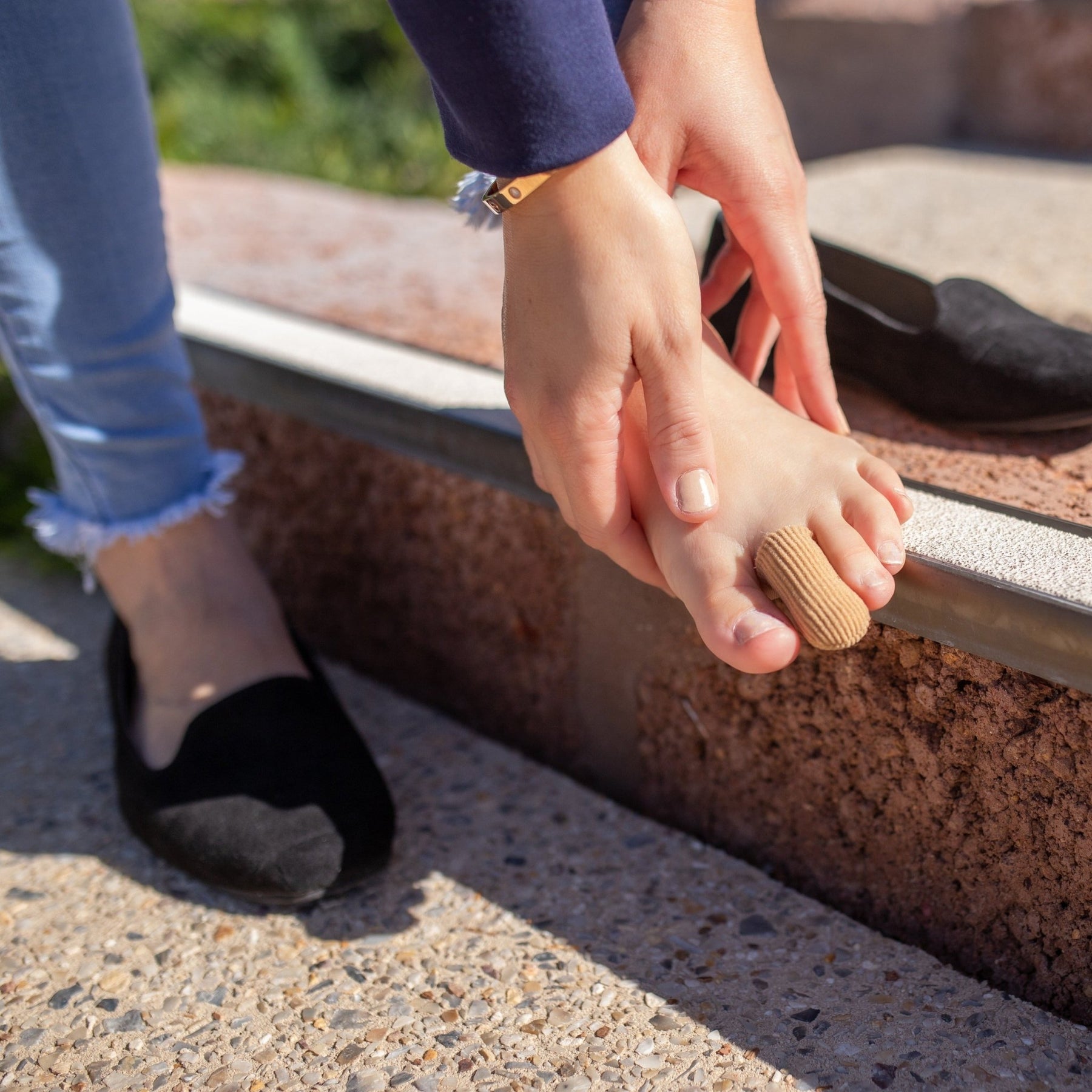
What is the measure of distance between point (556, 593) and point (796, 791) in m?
0.36

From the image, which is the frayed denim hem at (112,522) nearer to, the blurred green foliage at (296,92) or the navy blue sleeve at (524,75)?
the navy blue sleeve at (524,75)

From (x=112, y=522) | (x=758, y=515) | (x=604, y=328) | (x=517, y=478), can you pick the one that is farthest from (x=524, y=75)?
(x=112, y=522)

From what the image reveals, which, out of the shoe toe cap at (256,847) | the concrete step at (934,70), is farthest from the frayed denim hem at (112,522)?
the concrete step at (934,70)

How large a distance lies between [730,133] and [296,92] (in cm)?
496

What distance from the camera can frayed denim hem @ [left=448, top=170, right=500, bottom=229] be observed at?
3.68ft

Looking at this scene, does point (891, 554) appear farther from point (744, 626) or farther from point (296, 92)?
point (296, 92)

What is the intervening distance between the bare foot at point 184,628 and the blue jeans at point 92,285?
4 centimetres

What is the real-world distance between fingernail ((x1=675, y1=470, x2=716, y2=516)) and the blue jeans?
642mm

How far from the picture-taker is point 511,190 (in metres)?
0.90

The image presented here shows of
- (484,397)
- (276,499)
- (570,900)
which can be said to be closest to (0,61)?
(484,397)

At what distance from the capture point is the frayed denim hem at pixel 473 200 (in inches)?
44.1

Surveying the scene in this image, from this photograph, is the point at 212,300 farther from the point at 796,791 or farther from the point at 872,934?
the point at 872,934

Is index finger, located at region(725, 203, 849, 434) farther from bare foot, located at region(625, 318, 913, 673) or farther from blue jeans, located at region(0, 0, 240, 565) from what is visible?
blue jeans, located at region(0, 0, 240, 565)

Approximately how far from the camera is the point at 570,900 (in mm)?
1235
